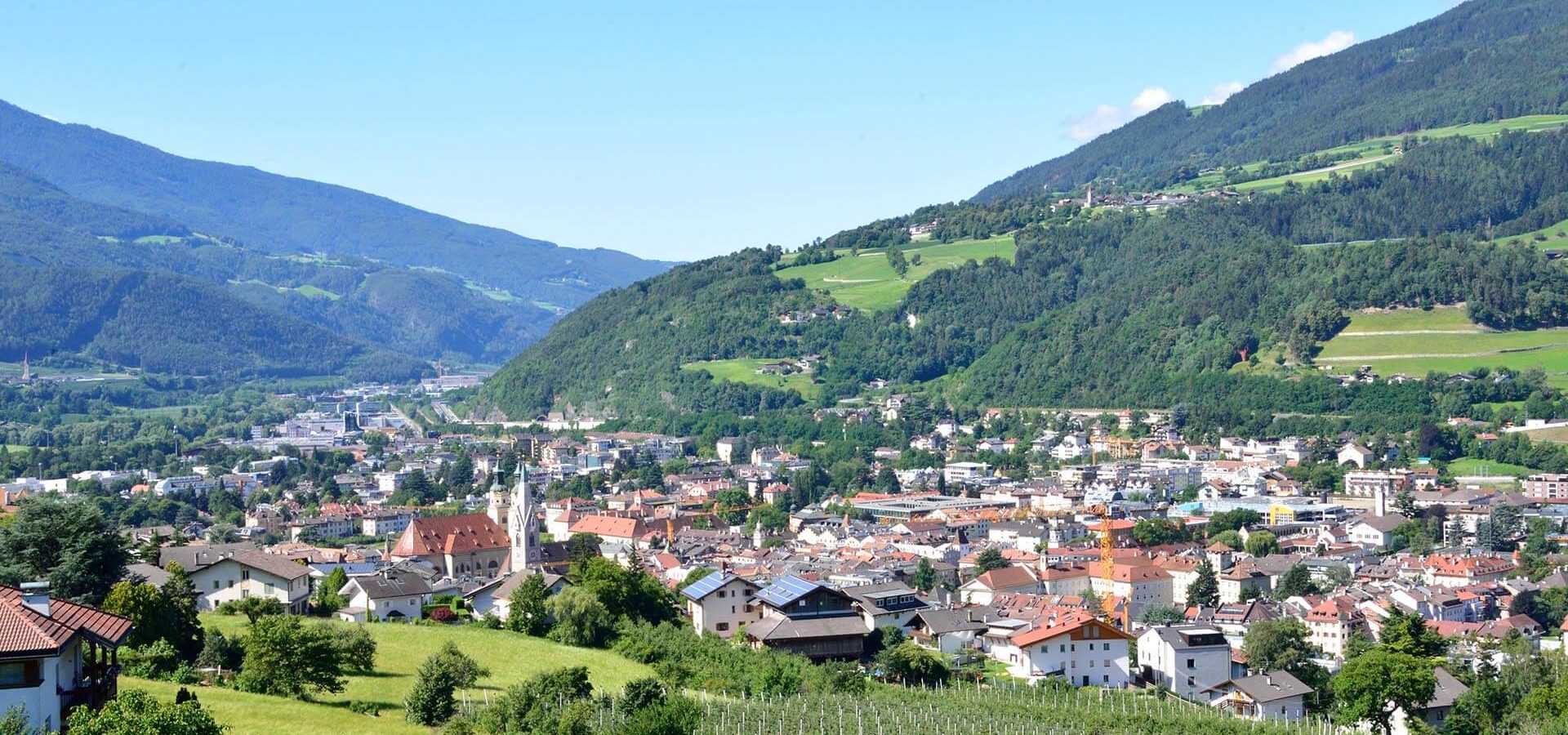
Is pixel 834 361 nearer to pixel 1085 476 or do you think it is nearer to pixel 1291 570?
pixel 1085 476

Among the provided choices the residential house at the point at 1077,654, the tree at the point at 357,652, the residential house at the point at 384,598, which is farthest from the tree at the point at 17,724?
the residential house at the point at 1077,654

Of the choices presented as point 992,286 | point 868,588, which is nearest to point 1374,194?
point 992,286

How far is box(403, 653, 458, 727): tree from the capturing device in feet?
93.2

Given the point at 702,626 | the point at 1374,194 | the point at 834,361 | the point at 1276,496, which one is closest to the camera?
the point at 702,626

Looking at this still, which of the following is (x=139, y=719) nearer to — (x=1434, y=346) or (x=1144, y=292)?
(x=1434, y=346)

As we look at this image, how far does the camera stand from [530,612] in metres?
41.3

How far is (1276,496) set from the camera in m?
83.5

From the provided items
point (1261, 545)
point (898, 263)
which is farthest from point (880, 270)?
point (1261, 545)

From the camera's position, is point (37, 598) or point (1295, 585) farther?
point (1295, 585)

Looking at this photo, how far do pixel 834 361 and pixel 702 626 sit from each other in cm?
8796

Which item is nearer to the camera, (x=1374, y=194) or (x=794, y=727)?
(x=794, y=727)

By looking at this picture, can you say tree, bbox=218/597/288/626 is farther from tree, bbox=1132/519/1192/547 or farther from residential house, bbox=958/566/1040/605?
tree, bbox=1132/519/1192/547

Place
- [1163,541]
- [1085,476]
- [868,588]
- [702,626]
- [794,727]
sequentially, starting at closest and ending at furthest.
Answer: [794,727] < [702,626] < [868,588] < [1163,541] < [1085,476]

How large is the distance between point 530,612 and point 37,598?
69.3ft
